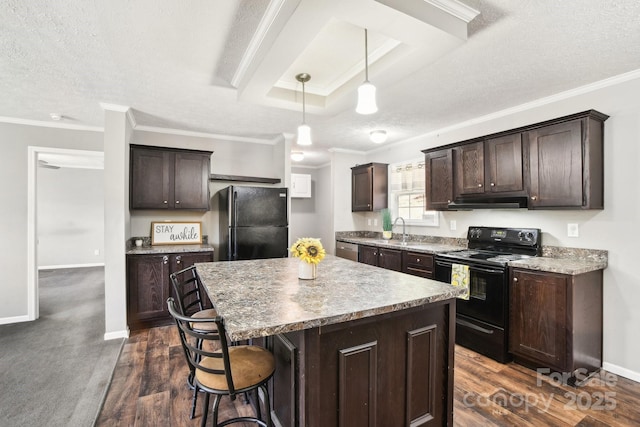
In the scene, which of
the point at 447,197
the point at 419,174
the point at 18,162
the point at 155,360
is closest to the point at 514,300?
the point at 447,197

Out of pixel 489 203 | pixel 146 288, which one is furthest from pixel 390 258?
pixel 146 288

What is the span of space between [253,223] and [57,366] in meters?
2.24

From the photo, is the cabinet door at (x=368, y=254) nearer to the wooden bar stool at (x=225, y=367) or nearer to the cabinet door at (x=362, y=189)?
the cabinet door at (x=362, y=189)

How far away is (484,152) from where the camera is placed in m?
3.29

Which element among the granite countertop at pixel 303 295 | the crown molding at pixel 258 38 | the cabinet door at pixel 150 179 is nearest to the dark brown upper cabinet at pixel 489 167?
the granite countertop at pixel 303 295

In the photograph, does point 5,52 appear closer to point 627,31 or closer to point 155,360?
point 155,360

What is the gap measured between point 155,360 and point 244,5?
2.91m

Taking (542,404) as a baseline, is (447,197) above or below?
above

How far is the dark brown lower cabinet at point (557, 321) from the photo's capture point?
7.71ft

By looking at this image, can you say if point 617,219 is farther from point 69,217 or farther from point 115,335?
point 69,217

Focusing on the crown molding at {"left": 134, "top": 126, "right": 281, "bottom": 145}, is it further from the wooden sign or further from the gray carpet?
the gray carpet

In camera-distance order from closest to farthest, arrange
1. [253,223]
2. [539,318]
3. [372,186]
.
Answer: [539,318] → [253,223] → [372,186]

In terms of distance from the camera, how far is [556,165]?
270 cm

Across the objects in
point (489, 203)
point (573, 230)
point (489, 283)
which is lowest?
point (489, 283)
